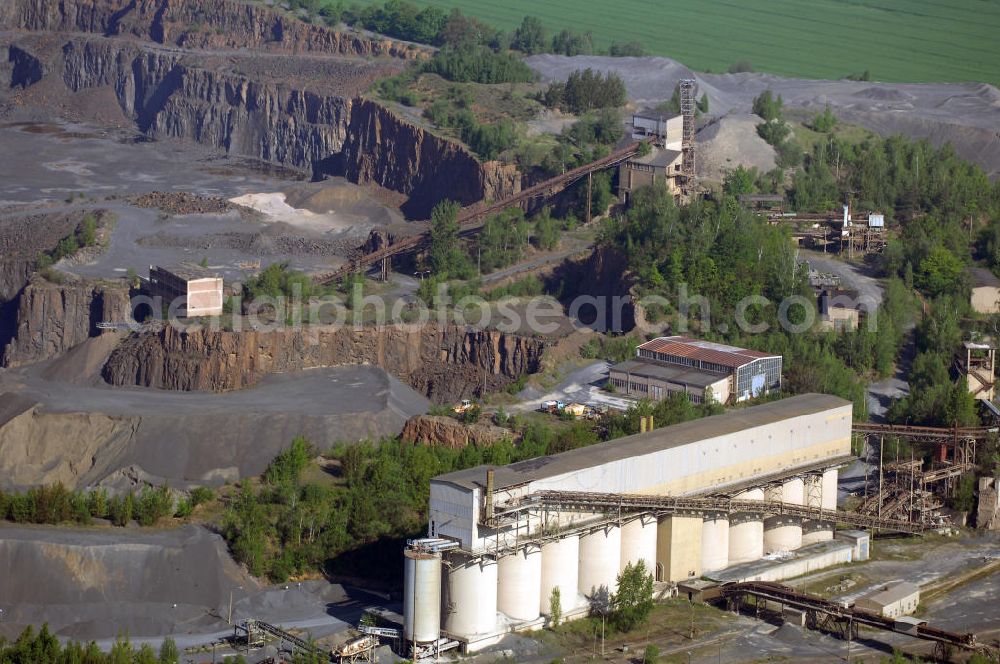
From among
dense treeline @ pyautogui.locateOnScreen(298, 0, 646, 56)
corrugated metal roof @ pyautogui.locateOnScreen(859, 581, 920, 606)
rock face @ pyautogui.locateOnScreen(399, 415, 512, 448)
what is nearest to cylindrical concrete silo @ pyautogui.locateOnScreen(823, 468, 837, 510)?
corrugated metal roof @ pyautogui.locateOnScreen(859, 581, 920, 606)

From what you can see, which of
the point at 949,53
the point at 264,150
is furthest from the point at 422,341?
the point at 949,53

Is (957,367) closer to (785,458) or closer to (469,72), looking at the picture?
(785,458)

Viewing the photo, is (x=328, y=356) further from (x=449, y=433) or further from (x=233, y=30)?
(x=233, y=30)

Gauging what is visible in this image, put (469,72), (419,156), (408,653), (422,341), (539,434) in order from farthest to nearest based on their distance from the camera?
1. (469,72)
2. (419,156)
3. (422,341)
4. (539,434)
5. (408,653)

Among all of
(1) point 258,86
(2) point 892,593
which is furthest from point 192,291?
(1) point 258,86

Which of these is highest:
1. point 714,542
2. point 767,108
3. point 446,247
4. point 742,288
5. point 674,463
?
point 767,108

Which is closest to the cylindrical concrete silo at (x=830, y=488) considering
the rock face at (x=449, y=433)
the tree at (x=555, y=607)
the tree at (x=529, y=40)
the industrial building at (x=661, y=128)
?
the rock face at (x=449, y=433)

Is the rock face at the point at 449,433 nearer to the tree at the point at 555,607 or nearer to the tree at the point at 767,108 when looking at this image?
the tree at the point at 555,607
